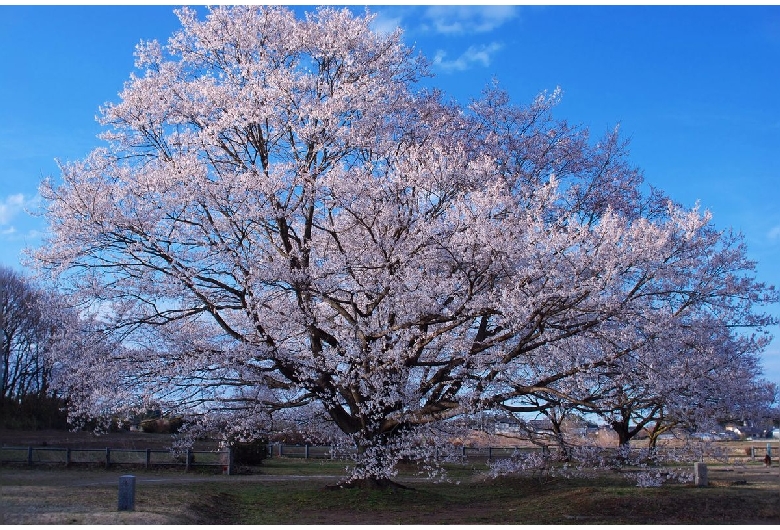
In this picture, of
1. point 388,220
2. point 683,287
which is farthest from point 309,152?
point 683,287

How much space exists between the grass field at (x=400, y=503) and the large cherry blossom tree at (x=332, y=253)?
1400mm

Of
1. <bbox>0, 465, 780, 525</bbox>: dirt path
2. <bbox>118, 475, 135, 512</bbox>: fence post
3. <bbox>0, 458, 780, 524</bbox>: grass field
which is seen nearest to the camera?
<bbox>0, 465, 780, 525</bbox>: dirt path

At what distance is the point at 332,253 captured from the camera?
16.9 metres

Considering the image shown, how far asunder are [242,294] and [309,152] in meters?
3.62

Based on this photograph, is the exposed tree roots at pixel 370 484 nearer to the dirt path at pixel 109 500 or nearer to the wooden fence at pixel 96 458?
the dirt path at pixel 109 500

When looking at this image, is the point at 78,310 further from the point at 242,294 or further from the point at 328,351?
the point at 328,351

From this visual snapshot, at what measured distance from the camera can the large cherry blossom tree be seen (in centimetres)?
1452

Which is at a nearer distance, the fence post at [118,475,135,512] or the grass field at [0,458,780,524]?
the fence post at [118,475,135,512]

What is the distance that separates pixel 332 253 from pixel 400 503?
6178 mm

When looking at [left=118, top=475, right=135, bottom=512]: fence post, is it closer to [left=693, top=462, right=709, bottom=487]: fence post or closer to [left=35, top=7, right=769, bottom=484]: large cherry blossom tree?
[left=35, top=7, right=769, bottom=484]: large cherry blossom tree

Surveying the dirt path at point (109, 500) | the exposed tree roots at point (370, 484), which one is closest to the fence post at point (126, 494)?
the dirt path at point (109, 500)

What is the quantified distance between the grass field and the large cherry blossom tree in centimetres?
140

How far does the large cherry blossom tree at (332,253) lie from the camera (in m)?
14.5

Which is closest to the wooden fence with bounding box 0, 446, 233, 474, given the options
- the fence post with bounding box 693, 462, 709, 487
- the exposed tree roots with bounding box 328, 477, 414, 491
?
the exposed tree roots with bounding box 328, 477, 414, 491
